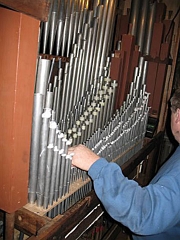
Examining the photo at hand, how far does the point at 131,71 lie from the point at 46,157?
1.53 meters

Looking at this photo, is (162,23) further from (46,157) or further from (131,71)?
(46,157)

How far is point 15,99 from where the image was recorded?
108 cm

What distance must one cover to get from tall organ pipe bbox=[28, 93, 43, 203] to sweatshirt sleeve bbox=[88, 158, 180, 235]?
1.22 feet

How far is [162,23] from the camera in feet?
9.79

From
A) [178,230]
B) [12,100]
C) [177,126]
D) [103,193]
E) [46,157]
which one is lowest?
[178,230]

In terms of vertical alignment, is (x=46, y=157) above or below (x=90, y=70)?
below

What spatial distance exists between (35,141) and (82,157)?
310mm

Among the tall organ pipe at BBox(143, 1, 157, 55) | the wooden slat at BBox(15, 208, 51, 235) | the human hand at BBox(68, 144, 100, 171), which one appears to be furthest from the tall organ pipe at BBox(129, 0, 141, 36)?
the wooden slat at BBox(15, 208, 51, 235)

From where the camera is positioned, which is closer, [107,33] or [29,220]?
[29,220]

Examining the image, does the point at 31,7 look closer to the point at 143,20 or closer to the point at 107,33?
the point at 107,33

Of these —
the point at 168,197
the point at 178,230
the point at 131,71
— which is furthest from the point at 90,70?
the point at 178,230

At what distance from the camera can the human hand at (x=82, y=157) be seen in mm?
1402

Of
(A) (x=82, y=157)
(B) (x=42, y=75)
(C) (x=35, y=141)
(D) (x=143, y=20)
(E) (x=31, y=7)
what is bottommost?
(A) (x=82, y=157)

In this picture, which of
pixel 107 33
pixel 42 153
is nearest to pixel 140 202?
pixel 42 153
